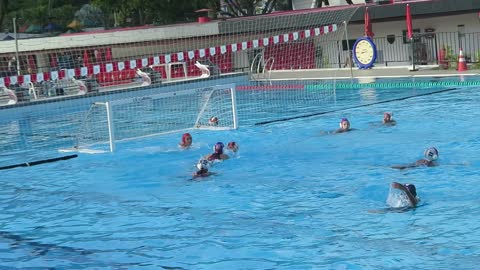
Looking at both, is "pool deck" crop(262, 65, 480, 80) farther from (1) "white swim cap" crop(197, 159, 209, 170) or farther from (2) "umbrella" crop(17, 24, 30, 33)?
(2) "umbrella" crop(17, 24, 30, 33)

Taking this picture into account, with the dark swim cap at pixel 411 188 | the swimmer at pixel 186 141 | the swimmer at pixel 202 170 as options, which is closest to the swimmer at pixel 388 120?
the swimmer at pixel 186 141

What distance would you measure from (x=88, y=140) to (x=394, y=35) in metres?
18.4

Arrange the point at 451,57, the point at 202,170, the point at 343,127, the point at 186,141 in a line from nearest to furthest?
1. the point at 202,170
2. the point at 186,141
3. the point at 343,127
4. the point at 451,57

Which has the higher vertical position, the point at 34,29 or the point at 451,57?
the point at 34,29

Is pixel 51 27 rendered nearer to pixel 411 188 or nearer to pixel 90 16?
pixel 90 16

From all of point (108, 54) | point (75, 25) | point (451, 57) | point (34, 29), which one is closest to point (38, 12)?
point (34, 29)

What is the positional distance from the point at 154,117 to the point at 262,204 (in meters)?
13.0

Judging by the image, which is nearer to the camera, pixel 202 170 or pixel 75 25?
pixel 202 170

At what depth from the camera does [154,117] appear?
955 inches

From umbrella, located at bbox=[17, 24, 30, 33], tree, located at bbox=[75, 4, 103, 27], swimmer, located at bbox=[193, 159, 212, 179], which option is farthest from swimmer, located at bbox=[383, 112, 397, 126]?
tree, located at bbox=[75, 4, 103, 27]

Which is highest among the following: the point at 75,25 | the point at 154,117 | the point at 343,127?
the point at 75,25

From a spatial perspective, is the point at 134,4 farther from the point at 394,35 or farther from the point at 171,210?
the point at 171,210

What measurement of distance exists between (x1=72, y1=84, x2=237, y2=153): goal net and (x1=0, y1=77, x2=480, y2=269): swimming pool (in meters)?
0.82

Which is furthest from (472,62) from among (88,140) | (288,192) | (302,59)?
(288,192)
